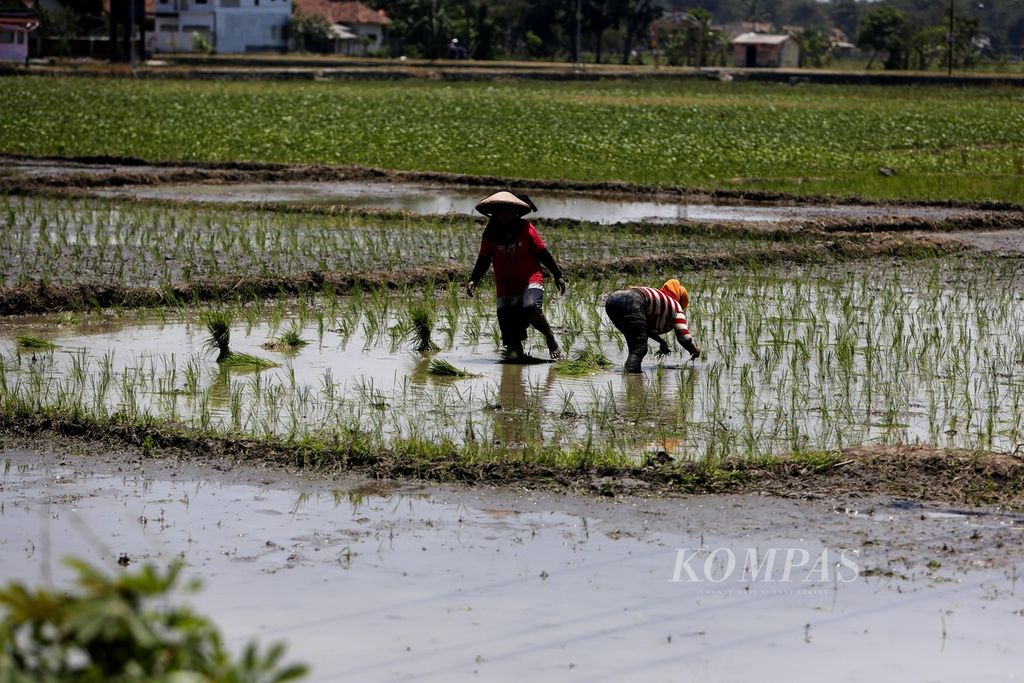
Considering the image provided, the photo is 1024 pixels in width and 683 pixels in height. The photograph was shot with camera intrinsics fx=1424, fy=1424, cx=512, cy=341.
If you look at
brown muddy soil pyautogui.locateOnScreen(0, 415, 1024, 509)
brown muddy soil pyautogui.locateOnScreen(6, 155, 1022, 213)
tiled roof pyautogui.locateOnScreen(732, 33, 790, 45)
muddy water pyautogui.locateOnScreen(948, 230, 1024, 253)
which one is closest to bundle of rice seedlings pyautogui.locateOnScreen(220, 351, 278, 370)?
brown muddy soil pyautogui.locateOnScreen(0, 415, 1024, 509)

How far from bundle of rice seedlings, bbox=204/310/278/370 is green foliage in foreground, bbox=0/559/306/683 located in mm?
6299

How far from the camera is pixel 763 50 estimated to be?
79750 millimetres

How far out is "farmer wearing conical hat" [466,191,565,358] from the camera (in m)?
8.61

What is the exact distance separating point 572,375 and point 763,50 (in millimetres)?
74681

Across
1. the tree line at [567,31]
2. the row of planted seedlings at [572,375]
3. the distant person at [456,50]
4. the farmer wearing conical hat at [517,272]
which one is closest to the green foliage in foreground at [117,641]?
the row of planted seedlings at [572,375]

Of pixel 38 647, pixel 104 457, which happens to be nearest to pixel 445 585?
pixel 104 457

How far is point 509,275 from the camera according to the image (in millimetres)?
8695

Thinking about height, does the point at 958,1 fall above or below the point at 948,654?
above

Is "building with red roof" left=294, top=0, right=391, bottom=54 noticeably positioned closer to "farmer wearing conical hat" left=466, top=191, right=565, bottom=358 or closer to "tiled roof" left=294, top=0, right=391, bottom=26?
"tiled roof" left=294, top=0, right=391, bottom=26

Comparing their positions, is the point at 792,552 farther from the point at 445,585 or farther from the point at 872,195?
the point at 872,195

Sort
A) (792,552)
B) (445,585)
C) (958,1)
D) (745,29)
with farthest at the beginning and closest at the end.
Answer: (745,29) → (958,1) → (792,552) → (445,585)

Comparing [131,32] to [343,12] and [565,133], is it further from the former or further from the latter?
[565,133]

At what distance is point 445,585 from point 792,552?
4.01 feet

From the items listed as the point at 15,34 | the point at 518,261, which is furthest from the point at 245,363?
the point at 15,34
